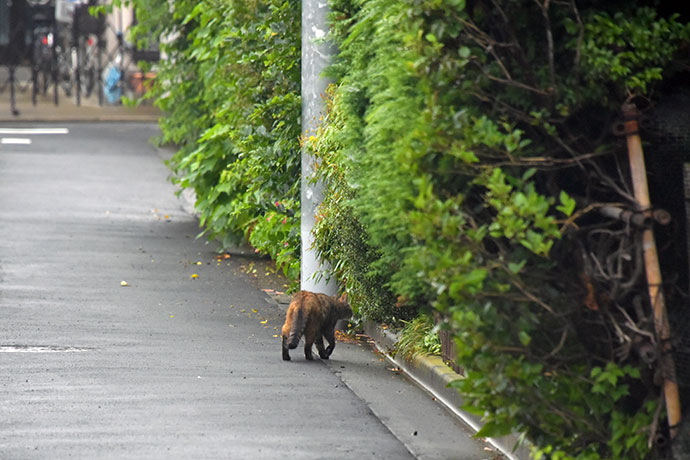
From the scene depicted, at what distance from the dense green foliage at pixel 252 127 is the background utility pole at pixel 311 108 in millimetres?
657

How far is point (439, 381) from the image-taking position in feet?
28.3

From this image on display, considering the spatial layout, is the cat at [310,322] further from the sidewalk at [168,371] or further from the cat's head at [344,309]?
the sidewalk at [168,371]

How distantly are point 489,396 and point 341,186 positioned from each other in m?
3.83

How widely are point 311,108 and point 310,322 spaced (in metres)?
2.23

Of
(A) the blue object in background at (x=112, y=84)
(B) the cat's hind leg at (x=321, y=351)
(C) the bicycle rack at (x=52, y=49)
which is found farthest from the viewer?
(A) the blue object in background at (x=112, y=84)

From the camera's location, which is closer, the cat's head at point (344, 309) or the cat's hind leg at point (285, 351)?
the cat's hind leg at point (285, 351)

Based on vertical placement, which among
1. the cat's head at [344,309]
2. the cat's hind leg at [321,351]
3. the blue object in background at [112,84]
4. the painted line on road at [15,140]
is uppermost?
the cat's head at [344,309]

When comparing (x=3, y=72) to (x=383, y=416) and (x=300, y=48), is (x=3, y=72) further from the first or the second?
(x=383, y=416)

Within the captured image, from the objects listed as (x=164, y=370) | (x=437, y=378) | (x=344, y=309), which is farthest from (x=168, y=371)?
(x=437, y=378)

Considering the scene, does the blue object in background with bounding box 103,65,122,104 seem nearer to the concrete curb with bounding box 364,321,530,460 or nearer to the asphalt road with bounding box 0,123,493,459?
the asphalt road with bounding box 0,123,493,459

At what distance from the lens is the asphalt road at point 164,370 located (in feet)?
24.0

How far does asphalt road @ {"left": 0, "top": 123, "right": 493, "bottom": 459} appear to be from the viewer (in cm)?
732

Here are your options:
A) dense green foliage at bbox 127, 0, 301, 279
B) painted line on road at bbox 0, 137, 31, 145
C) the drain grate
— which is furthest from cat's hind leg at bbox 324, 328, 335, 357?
painted line on road at bbox 0, 137, 31, 145

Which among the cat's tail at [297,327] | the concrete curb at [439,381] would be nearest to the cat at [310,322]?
the cat's tail at [297,327]
